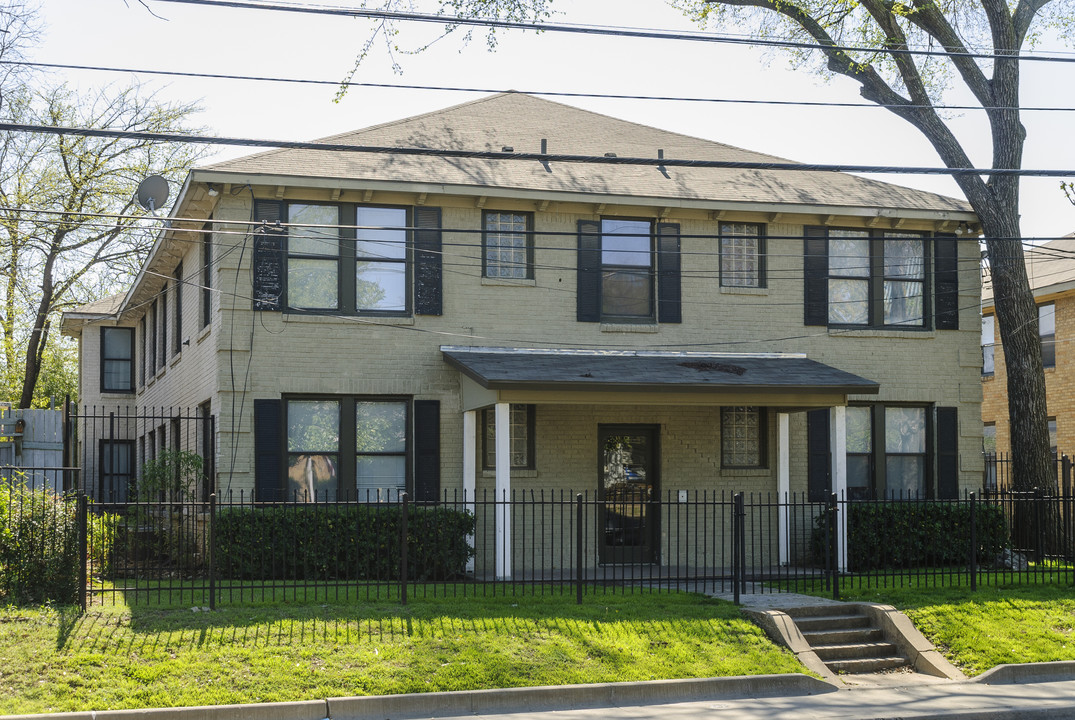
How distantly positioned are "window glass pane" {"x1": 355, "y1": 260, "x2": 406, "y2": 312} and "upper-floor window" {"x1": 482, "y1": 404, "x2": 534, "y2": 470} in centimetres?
234

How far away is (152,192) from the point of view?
1662cm

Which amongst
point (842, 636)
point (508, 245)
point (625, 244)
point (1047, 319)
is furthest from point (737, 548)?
point (1047, 319)

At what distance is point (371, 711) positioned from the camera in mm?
9953

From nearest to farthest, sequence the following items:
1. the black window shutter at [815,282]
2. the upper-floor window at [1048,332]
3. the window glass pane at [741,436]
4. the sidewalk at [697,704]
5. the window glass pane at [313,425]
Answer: the sidewalk at [697,704] < the window glass pane at [313,425] < the window glass pane at [741,436] < the black window shutter at [815,282] < the upper-floor window at [1048,332]

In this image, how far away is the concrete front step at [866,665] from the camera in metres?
12.3

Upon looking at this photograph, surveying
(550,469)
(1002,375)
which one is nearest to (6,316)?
(550,469)

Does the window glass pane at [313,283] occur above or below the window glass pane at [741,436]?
above

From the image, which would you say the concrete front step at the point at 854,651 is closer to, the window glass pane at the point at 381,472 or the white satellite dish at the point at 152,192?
the window glass pane at the point at 381,472

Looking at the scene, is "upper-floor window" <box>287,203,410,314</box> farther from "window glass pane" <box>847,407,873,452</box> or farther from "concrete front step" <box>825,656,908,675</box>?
"concrete front step" <box>825,656,908,675</box>

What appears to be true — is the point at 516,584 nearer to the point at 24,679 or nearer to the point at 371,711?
the point at 371,711

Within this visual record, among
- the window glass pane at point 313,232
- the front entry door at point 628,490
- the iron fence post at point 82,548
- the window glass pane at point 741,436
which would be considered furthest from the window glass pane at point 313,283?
the window glass pane at point 741,436

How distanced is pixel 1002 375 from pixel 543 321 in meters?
17.9

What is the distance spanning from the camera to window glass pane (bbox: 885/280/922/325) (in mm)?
20031

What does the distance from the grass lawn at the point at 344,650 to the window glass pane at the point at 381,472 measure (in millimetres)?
4408
